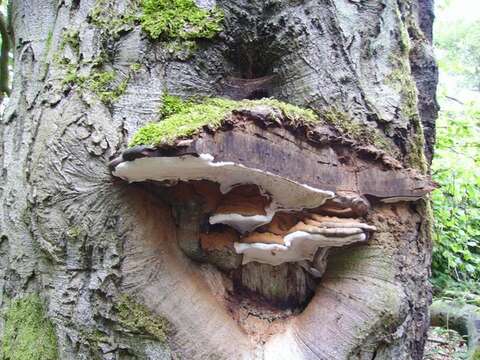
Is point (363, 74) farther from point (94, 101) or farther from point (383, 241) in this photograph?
point (94, 101)

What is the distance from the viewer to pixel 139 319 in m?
1.08

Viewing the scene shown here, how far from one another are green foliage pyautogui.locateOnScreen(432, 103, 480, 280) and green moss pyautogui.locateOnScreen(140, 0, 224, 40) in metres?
3.00

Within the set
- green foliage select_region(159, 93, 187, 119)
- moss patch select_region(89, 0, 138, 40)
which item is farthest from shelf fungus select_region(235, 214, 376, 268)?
moss patch select_region(89, 0, 138, 40)

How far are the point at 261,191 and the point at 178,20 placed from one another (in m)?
0.58

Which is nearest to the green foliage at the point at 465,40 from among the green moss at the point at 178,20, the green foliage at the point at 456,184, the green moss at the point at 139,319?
the green foliage at the point at 456,184

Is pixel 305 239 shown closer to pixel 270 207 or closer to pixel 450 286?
pixel 270 207

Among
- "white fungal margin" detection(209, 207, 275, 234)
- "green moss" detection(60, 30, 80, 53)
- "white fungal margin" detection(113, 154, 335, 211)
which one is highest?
"green moss" detection(60, 30, 80, 53)

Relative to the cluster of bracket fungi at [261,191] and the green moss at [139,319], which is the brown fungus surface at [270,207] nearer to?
the cluster of bracket fungi at [261,191]

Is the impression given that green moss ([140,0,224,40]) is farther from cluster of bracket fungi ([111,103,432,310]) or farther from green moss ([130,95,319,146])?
cluster of bracket fungi ([111,103,432,310])

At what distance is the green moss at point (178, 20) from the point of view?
4.01ft

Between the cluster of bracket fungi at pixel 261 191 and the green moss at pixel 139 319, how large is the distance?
0.20 metres

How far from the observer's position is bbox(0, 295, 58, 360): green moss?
4.04 feet

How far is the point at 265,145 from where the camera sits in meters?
0.98

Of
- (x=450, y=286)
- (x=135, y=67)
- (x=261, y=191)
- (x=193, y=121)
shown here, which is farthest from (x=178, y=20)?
(x=450, y=286)
